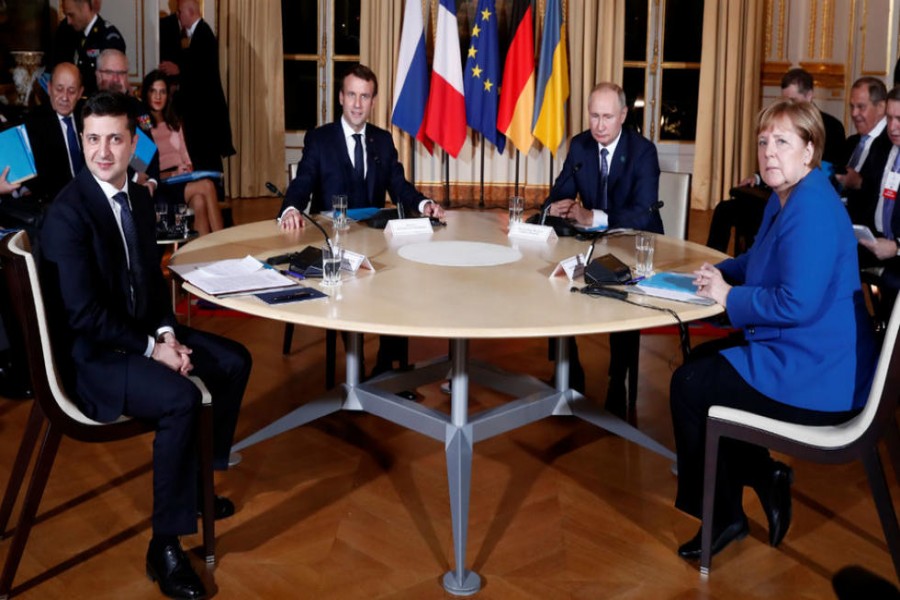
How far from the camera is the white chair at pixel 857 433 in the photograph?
2.54 meters

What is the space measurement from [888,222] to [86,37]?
16.1ft

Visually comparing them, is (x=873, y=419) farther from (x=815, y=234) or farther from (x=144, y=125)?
(x=144, y=125)

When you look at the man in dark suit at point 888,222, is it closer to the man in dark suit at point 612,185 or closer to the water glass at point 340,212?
the man in dark suit at point 612,185

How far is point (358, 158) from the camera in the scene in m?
4.48

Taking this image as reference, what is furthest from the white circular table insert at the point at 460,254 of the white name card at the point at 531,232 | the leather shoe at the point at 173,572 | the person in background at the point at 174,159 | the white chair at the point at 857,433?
the person in background at the point at 174,159

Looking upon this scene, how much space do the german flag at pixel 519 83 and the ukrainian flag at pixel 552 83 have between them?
77mm

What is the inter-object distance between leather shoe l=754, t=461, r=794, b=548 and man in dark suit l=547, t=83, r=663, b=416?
114cm

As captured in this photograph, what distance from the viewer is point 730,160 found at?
8906 millimetres

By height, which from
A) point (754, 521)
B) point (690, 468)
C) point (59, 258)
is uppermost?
point (59, 258)

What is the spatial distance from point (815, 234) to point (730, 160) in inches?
255

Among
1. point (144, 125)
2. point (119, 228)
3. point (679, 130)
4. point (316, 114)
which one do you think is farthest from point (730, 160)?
point (119, 228)

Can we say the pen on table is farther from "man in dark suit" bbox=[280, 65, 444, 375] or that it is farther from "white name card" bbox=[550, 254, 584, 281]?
"man in dark suit" bbox=[280, 65, 444, 375]

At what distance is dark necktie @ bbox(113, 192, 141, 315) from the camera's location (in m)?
2.88

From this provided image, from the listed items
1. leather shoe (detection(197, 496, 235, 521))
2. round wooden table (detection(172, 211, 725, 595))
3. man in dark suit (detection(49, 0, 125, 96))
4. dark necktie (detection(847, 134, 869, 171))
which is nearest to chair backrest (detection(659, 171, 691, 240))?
round wooden table (detection(172, 211, 725, 595))
